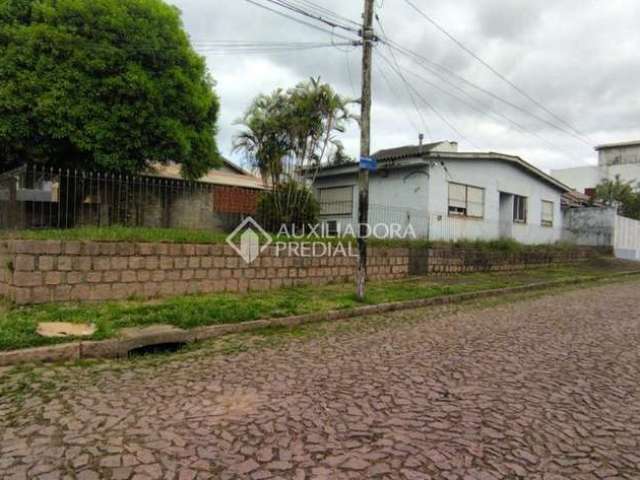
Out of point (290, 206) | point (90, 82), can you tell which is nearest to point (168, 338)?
point (290, 206)

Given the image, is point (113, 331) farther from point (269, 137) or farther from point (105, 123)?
point (269, 137)

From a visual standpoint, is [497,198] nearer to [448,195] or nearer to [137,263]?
[448,195]

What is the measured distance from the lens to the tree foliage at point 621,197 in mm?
30562

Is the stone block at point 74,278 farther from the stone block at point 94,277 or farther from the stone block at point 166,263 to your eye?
the stone block at point 166,263

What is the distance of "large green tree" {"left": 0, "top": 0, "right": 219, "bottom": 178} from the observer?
35.4 feet

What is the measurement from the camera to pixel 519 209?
20.7 m

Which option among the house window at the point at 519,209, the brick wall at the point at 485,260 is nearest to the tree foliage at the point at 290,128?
the brick wall at the point at 485,260

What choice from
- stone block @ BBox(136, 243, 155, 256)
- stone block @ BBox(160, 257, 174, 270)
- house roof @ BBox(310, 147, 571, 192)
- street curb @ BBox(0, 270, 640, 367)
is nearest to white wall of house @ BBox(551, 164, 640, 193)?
house roof @ BBox(310, 147, 571, 192)

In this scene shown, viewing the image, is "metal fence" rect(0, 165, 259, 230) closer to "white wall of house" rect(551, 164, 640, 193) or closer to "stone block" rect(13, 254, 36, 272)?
"stone block" rect(13, 254, 36, 272)

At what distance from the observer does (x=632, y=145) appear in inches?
1816

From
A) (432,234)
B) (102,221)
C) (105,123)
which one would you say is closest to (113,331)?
(102,221)

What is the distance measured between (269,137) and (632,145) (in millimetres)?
47354

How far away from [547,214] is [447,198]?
872cm

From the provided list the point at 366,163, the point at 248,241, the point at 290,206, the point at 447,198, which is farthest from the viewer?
the point at 447,198
